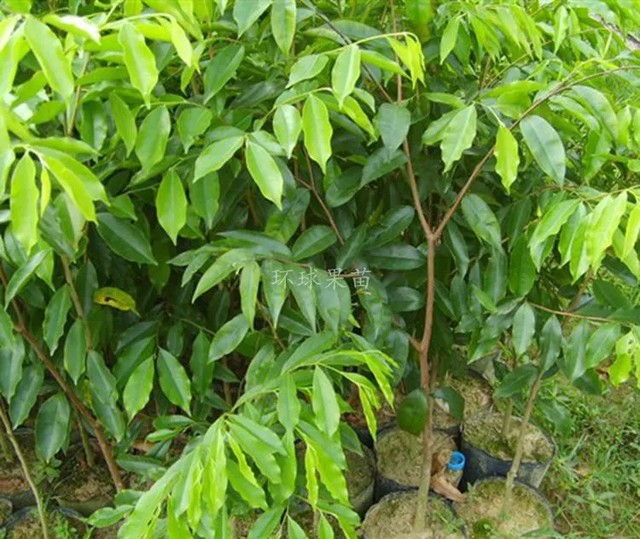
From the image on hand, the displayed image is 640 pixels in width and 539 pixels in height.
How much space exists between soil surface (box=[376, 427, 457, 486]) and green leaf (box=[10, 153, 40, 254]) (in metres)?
1.37

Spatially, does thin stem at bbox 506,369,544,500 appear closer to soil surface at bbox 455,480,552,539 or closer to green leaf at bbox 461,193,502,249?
soil surface at bbox 455,480,552,539

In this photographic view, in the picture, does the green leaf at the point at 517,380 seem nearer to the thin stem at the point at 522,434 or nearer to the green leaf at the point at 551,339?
the thin stem at the point at 522,434

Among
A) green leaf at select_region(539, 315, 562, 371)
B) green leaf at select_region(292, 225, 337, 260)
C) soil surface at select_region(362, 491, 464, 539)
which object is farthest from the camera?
soil surface at select_region(362, 491, 464, 539)

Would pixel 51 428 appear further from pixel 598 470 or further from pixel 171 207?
pixel 598 470

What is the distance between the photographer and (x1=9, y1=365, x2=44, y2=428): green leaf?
127 cm

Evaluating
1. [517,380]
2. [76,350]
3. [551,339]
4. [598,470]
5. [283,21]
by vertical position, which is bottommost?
[598,470]

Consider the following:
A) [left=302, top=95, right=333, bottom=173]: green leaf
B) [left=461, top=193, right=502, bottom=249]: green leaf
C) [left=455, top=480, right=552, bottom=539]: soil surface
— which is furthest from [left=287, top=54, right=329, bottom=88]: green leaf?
[left=455, top=480, right=552, bottom=539]: soil surface

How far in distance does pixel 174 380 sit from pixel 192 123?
513 millimetres

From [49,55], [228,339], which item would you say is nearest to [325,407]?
[228,339]

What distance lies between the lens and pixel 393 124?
0.98 metres

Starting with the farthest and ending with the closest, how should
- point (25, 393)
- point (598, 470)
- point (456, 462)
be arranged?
point (598, 470), point (456, 462), point (25, 393)

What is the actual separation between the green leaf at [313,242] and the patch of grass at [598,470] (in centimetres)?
111

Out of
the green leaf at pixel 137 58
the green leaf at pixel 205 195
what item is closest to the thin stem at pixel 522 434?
the green leaf at pixel 205 195

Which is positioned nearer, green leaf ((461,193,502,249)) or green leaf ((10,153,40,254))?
green leaf ((10,153,40,254))
